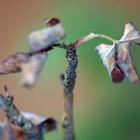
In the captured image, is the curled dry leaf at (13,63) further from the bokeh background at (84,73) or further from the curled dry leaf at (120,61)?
the bokeh background at (84,73)

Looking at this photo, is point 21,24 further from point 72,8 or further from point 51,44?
point 51,44

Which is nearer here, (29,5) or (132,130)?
(132,130)

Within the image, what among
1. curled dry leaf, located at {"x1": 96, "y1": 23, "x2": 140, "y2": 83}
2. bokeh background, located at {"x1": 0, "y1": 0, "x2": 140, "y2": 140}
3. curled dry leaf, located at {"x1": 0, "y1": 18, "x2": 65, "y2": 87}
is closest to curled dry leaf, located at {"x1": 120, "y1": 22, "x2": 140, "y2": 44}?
curled dry leaf, located at {"x1": 96, "y1": 23, "x2": 140, "y2": 83}

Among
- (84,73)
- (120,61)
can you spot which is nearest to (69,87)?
(120,61)

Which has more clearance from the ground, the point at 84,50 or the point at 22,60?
the point at 84,50

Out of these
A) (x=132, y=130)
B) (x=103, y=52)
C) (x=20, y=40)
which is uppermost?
(x=20, y=40)

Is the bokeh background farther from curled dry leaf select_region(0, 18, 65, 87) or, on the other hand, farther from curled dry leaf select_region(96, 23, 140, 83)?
curled dry leaf select_region(0, 18, 65, 87)

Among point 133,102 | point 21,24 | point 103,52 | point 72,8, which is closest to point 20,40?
point 21,24
